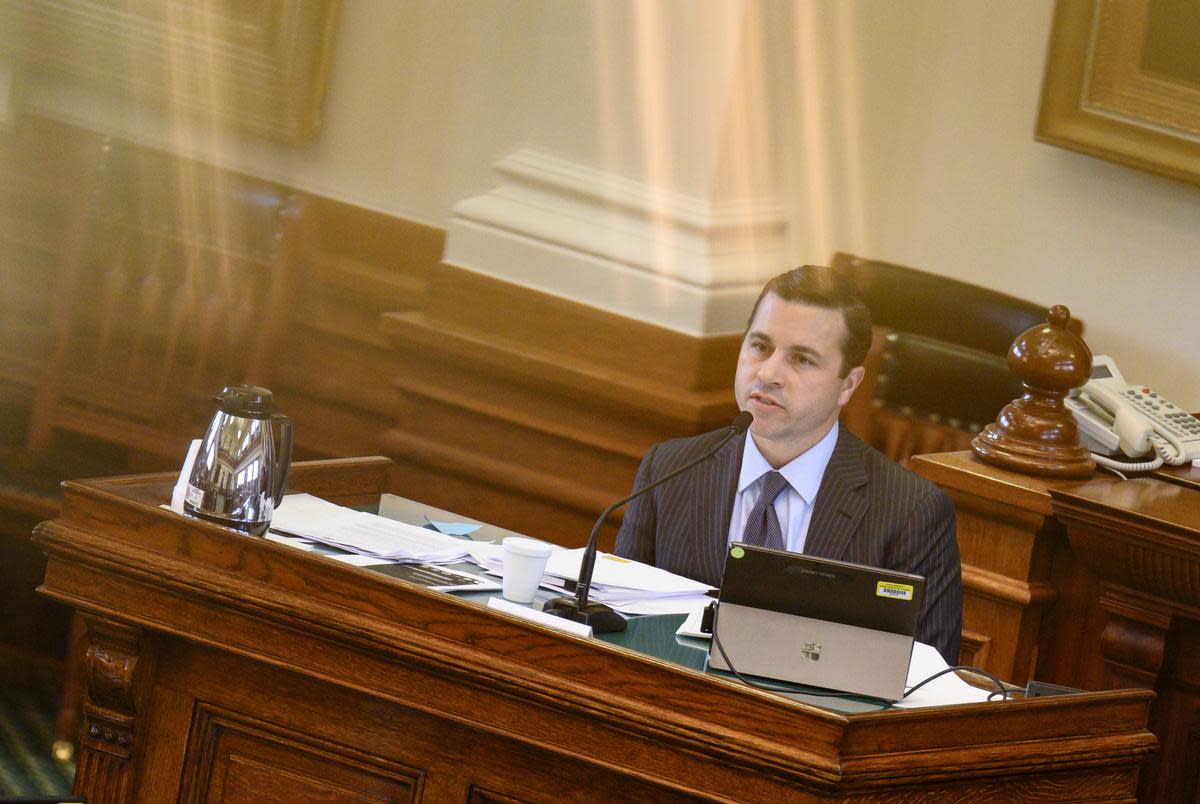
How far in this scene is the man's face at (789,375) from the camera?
8.64 feet

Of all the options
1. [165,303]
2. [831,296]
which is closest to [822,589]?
[831,296]

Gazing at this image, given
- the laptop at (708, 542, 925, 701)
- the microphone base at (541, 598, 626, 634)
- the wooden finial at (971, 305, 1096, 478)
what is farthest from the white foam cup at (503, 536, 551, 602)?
the wooden finial at (971, 305, 1096, 478)

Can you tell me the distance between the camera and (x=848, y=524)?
8.56 feet

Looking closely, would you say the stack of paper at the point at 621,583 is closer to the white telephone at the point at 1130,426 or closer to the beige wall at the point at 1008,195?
the white telephone at the point at 1130,426

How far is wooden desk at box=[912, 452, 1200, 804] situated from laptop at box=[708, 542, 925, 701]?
1.08 metres

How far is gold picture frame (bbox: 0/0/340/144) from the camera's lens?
4.46 meters

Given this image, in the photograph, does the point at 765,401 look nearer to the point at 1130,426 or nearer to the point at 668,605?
the point at 668,605

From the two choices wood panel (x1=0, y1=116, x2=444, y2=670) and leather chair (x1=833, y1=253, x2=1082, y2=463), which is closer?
leather chair (x1=833, y1=253, x2=1082, y2=463)

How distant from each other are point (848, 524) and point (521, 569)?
2.40ft

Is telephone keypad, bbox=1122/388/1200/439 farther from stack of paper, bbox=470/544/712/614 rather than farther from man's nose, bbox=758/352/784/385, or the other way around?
stack of paper, bbox=470/544/712/614

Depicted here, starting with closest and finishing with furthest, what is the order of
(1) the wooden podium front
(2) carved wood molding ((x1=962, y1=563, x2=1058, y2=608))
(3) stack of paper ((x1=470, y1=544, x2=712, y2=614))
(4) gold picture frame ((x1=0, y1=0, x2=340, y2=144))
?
(1) the wooden podium front, (3) stack of paper ((x1=470, y1=544, x2=712, y2=614)), (2) carved wood molding ((x1=962, y1=563, x2=1058, y2=608)), (4) gold picture frame ((x1=0, y1=0, x2=340, y2=144))

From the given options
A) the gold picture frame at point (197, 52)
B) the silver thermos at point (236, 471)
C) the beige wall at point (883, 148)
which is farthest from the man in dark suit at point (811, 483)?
the gold picture frame at point (197, 52)

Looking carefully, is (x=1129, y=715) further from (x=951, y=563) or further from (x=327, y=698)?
(x=327, y=698)

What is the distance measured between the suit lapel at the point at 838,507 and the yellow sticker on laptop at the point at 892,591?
69 centimetres
